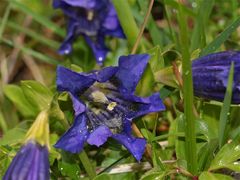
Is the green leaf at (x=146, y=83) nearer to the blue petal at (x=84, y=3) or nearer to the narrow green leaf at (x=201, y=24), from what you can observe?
the narrow green leaf at (x=201, y=24)

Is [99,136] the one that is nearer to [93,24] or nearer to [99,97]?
[99,97]

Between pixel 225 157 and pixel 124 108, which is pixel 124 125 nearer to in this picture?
pixel 124 108

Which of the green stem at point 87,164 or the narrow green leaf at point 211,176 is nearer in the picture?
the narrow green leaf at point 211,176

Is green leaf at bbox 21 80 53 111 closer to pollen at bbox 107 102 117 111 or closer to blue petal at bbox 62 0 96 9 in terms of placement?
pollen at bbox 107 102 117 111

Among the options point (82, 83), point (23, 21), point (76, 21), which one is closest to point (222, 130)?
point (82, 83)

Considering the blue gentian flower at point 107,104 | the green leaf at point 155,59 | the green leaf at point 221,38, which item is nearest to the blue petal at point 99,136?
the blue gentian flower at point 107,104

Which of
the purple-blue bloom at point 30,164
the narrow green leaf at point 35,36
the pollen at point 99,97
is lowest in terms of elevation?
the purple-blue bloom at point 30,164
